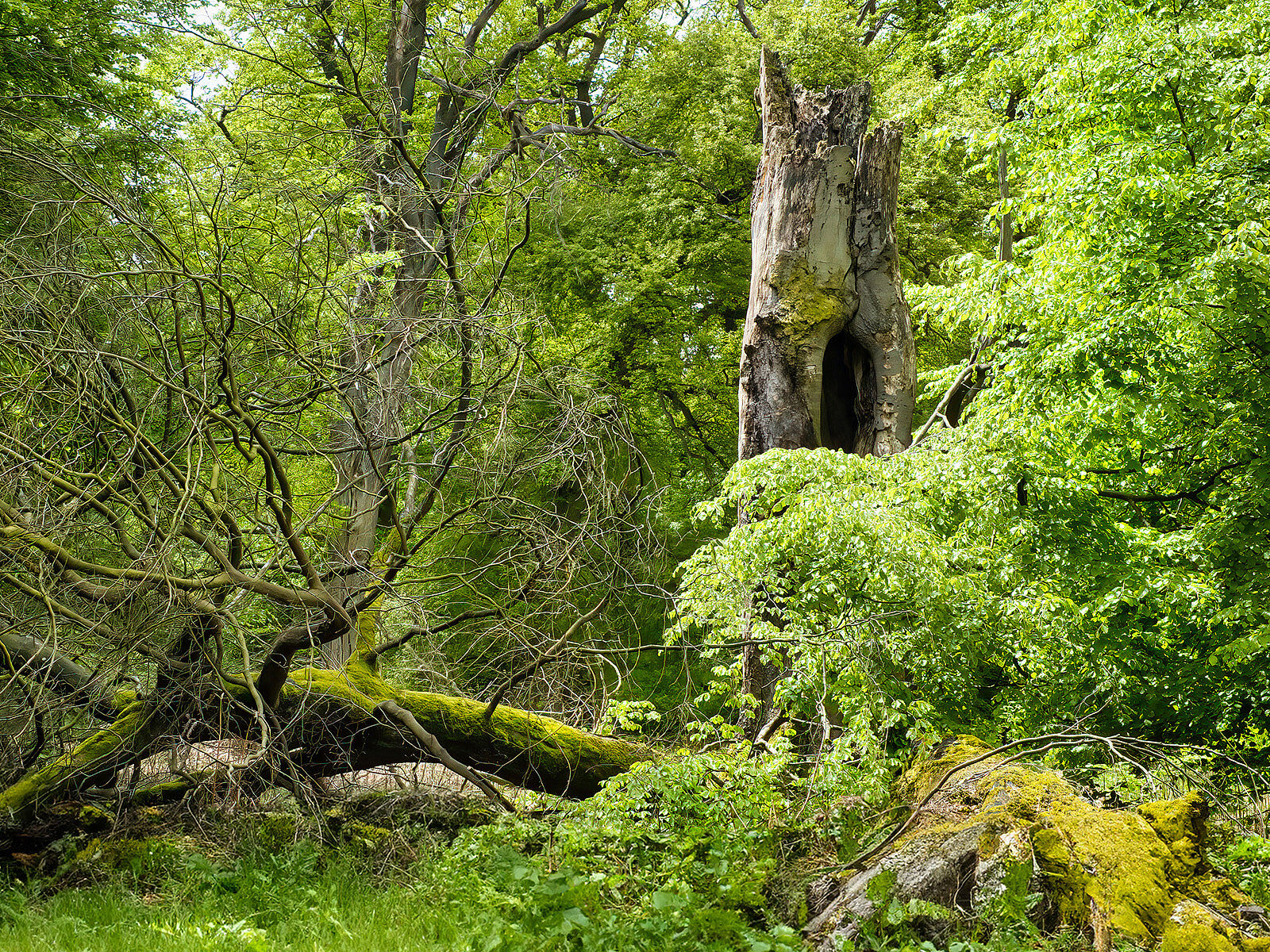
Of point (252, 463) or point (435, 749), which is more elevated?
point (252, 463)

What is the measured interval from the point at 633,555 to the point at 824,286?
3382mm

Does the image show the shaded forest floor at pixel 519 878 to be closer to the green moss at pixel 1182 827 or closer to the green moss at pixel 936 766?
the green moss at pixel 936 766

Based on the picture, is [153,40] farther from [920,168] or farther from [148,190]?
[920,168]

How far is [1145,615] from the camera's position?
8.49 meters

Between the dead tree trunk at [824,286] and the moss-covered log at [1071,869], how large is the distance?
488 cm

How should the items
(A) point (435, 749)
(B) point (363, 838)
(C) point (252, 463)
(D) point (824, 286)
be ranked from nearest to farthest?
(B) point (363, 838) → (A) point (435, 749) → (C) point (252, 463) → (D) point (824, 286)

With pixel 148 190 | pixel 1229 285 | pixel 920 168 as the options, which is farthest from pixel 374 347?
pixel 920 168

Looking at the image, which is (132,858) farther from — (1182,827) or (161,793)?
(1182,827)

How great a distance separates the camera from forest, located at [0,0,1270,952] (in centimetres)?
493

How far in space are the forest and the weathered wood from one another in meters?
0.04

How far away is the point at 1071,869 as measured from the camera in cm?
426

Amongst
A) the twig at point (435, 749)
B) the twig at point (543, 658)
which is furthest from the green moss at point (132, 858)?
the twig at point (543, 658)

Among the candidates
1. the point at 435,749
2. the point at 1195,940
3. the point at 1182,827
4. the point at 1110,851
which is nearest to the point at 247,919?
the point at 435,749

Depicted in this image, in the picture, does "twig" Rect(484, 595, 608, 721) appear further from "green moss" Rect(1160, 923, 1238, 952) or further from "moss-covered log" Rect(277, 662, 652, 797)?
"green moss" Rect(1160, 923, 1238, 952)
